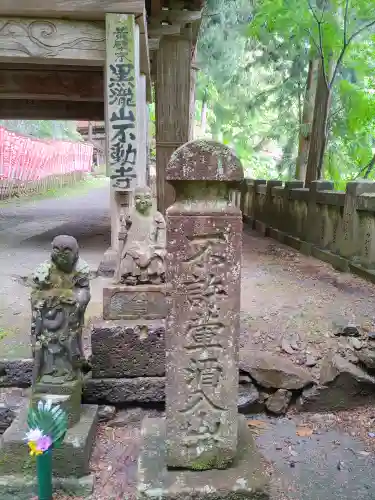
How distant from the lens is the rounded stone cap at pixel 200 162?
8.54 ft

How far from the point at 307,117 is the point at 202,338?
10.3 metres

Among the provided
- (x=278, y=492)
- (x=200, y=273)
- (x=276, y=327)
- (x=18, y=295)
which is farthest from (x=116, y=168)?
(x=278, y=492)

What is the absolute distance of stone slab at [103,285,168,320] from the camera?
14.3 ft

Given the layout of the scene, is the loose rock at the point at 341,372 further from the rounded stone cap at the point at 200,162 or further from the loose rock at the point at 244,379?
the rounded stone cap at the point at 200,162

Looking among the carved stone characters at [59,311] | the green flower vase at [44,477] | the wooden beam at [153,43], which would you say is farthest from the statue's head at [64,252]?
the wooden beam at [153,43]

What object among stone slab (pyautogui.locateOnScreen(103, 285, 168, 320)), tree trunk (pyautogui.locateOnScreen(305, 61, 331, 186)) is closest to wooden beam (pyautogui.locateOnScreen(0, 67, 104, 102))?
tree trunk (pyautogui.locateOnScreen(305, 61, 331, 186))

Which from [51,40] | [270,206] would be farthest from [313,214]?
[51,40]

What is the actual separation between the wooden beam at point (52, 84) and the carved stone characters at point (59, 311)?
22.3 ft

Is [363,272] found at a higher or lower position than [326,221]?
lower

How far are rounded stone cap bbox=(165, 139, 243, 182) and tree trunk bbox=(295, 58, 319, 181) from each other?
948 cm

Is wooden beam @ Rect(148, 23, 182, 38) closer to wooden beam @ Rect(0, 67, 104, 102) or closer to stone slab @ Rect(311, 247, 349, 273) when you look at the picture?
wooden beam @ Rect(0, 67, 104, 102)

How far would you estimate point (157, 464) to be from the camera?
2.98 metres

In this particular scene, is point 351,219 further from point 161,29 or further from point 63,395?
point 63,395

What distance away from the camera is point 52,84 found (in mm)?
9672
